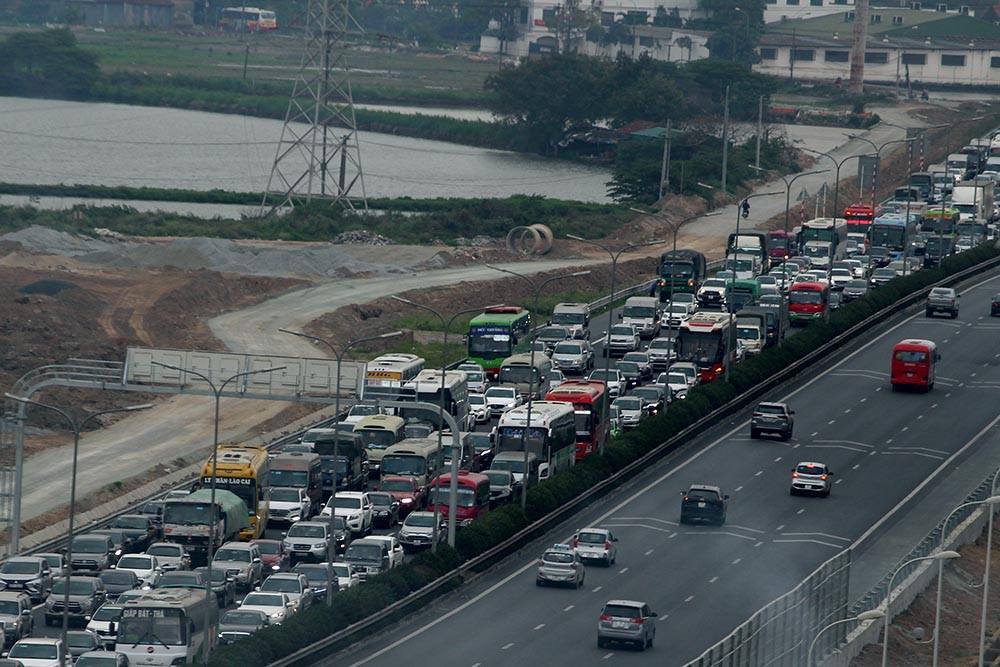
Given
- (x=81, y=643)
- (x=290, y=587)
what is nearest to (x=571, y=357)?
(x=290, y=587)

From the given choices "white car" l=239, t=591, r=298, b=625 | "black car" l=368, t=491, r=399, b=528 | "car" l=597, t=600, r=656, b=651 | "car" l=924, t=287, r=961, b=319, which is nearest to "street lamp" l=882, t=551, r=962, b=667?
"car" l=597, t=600, r=656, b=651

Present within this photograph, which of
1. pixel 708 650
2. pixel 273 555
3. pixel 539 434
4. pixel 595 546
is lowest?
pixel 273 555

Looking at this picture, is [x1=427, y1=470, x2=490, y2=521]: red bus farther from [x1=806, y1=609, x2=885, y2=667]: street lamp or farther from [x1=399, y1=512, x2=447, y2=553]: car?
[x1=806, y1=609, x2=885, y2=667]: street lamp

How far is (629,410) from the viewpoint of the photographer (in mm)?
81250

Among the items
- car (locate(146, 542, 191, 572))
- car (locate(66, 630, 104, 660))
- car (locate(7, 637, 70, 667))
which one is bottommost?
car (locate(146, 542, 191, 572))

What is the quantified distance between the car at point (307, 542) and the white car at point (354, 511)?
86.3 inches

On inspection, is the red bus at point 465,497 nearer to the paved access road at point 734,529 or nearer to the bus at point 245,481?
the paved access road at point 734,529

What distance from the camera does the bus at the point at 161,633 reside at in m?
48.1

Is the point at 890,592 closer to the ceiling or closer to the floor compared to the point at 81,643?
closer to the ceiling

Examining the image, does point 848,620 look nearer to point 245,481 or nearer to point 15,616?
point 15,616

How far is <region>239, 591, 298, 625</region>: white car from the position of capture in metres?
52.5

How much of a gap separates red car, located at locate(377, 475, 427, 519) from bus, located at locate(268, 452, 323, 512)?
87.4 inches

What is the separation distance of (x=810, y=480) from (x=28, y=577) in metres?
28.6

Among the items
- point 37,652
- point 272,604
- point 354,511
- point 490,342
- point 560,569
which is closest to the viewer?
point 37,652
